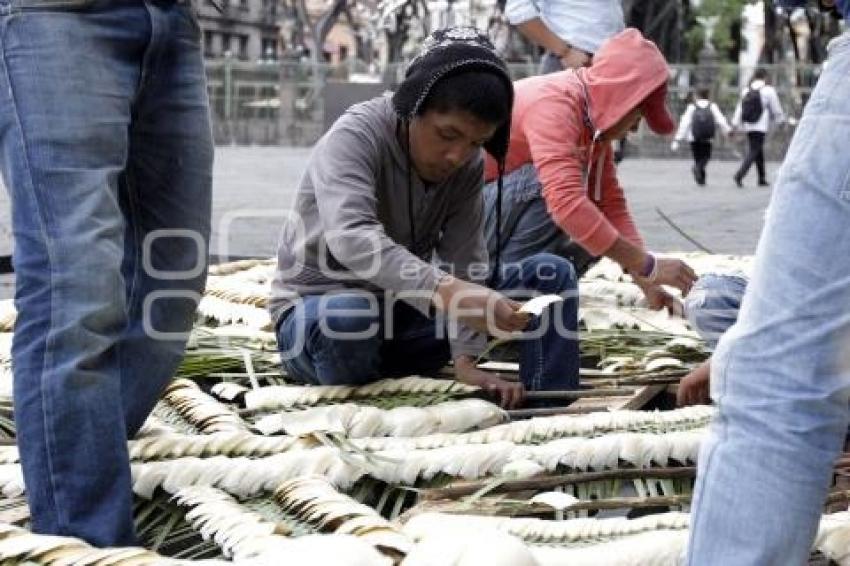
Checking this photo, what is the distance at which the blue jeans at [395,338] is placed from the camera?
3129 millimetres

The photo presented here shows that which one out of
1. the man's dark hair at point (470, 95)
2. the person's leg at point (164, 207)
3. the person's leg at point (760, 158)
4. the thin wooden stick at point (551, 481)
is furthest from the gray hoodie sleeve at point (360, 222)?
the person's leg at point (760, 158)

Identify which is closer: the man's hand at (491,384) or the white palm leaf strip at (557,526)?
the white palm leaf strip at (557,526)

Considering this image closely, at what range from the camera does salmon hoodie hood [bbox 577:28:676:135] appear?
3963 mm

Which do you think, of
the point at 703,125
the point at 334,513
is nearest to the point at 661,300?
the point at 334,513

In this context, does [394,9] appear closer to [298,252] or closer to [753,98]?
[753,98]

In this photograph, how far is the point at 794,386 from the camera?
1848 millimetres

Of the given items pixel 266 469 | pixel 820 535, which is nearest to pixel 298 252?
pixel 266 469

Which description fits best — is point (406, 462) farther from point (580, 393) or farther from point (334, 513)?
point (580, 393)

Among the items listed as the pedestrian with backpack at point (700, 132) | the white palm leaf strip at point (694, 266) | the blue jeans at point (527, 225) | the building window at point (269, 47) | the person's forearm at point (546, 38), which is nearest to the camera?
the blue jeans at point (527, 225)

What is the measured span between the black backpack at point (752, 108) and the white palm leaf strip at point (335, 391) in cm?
1518

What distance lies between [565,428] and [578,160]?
4.15ft

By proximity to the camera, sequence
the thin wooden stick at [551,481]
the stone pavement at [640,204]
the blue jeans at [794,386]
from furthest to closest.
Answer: the stone pavement at [640,204], the thin wooden stick at [551,481], the blue jeans at [794,386]

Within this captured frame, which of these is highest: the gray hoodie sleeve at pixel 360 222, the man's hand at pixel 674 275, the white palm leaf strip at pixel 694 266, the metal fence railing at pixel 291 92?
the gray hoodie sleeve at pixel 360 222

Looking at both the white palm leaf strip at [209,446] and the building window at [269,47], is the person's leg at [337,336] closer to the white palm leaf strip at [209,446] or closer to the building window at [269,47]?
the white palm leaf strip at [209,446]
